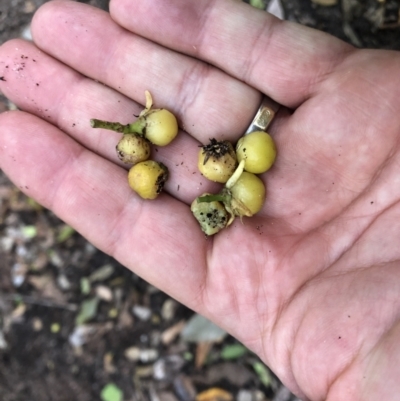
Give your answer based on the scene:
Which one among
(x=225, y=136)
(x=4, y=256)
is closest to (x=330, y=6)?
(x=225, y=136)

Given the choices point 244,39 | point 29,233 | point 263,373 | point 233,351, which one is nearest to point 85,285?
point 29,233

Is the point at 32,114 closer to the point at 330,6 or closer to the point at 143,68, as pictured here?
the point at 143,68

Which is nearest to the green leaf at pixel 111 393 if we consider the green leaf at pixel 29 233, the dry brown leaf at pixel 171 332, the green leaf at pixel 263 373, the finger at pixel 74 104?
the dry brown leaf at pixel 171 332

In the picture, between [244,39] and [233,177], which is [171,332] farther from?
[244,39]

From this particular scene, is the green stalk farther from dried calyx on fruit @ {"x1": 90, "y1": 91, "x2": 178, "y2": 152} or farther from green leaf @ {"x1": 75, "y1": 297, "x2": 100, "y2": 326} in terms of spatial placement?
green leaf @ {"x1": 75, "y1": 297, "x2": 100, "y2": 326}

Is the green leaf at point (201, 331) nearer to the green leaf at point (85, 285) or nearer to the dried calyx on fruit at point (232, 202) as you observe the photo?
the green leaf at point (85, 285)

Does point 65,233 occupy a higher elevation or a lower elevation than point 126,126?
lower

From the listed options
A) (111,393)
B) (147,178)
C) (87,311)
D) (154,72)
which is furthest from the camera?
(87,311)
